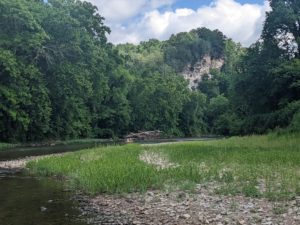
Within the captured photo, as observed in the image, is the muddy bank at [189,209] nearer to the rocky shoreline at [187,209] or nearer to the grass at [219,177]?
the rocky shoreline at [187,209]

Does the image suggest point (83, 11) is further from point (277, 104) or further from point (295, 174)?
point (295, 174)

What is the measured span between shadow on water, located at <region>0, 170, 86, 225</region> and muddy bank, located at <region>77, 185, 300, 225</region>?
2.43 ft

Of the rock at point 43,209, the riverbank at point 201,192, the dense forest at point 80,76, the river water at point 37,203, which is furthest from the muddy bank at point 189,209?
the dense forest at point 80,76

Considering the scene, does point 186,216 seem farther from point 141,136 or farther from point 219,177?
point 141,136

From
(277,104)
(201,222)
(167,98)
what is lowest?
(201,222)

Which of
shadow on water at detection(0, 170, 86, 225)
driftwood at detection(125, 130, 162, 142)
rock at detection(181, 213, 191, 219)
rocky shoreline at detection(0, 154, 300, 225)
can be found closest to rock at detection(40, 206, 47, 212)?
shadow on water at detection(0, 170, 86, 225)

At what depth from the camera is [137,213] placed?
14.4 m

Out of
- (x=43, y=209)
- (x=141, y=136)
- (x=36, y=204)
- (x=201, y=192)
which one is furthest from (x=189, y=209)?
(x=141, y=136)

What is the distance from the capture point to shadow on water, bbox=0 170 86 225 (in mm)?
14161

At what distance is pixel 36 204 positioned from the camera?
54.6 feet

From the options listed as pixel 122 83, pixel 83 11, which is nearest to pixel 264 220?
pixel 83 11

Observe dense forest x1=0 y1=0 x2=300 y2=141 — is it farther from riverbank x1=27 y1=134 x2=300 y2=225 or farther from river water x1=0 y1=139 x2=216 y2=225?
river water x1=0 y1=139 x2=216 y2=225

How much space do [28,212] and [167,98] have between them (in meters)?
105

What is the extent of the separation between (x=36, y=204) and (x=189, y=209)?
621cm
